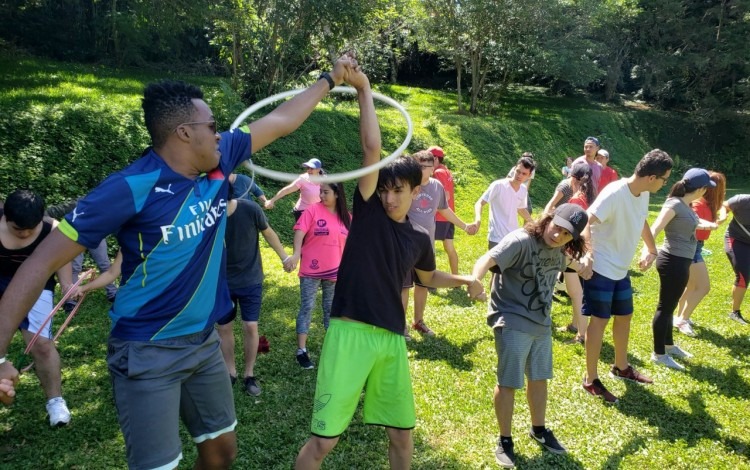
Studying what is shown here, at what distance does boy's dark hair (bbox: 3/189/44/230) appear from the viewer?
12.9 ft

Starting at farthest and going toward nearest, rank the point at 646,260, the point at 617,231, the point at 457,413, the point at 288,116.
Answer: the point at 646,260 → the point at 617,231 → the point at 457,413 → the point at 288,116

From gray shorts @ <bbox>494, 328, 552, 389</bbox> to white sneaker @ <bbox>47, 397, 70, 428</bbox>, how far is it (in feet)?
11.3

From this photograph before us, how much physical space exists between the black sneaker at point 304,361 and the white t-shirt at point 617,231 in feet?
9.81

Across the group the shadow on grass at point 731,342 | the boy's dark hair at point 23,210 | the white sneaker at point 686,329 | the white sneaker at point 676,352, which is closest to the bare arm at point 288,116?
the boy's dark hair at point 23,210

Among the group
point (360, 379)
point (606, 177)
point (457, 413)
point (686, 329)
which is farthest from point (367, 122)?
point (606, 177)

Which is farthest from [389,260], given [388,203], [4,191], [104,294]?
[4,191]

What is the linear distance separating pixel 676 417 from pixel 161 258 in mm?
4764

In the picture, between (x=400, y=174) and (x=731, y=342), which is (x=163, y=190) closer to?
(x=400, y=174)

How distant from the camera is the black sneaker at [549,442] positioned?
4.23 m

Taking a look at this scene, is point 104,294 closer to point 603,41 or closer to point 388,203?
point 388,203

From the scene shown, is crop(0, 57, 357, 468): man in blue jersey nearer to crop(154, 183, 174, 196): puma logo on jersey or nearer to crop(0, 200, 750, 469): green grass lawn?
crop(154, 183, 174, 196): puma logo on jersey

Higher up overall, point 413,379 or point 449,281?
point 449,281

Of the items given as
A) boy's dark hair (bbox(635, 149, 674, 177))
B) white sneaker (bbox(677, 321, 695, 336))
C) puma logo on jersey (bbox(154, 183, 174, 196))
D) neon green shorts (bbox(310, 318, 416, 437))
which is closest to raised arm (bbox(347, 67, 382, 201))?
neon green shorts (bbox(310, 318, 416, 437))

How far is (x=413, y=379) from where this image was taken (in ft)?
17.6
